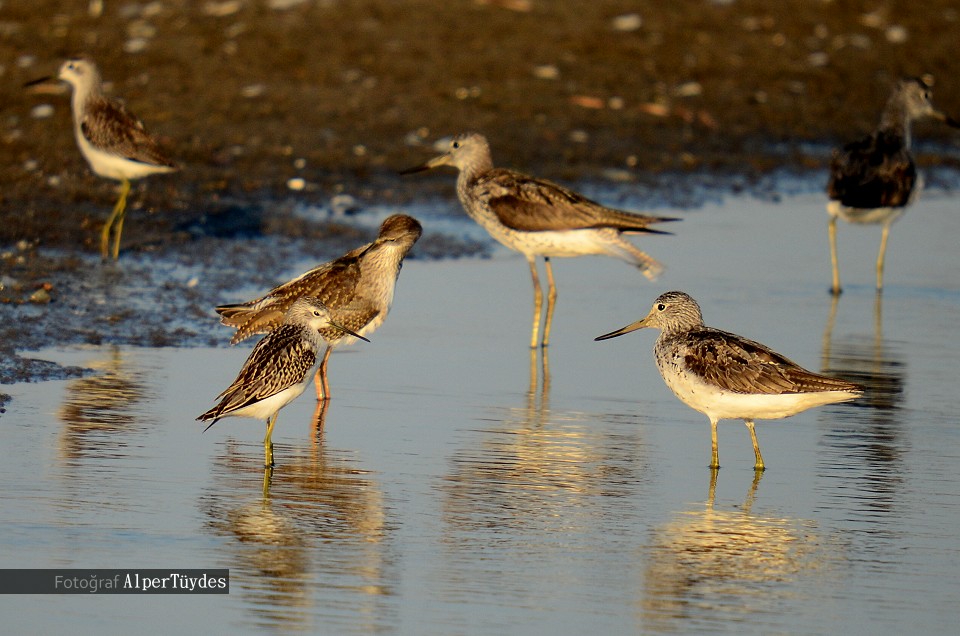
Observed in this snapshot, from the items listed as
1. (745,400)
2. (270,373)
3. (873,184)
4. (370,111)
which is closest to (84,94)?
(370,111)

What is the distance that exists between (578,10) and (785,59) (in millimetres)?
2814

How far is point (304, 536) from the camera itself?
6137 millimetres

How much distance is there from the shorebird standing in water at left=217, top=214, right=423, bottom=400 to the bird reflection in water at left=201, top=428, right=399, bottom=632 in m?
1.56

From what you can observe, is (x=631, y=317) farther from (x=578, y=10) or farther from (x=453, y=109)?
(x=578, y=10)

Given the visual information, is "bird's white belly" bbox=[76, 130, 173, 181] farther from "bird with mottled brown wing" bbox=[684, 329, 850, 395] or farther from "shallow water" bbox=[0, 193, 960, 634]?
"bird with mottled brown wing" bbox=[684, 329, 850, 395]

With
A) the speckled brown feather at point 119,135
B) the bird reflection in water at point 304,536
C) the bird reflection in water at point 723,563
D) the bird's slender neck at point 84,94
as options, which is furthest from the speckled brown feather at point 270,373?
the bird's slender neck at point 84,94

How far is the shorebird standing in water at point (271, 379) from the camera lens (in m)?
7.21

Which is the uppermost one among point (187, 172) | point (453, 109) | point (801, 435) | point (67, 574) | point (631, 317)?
point (453, 109)

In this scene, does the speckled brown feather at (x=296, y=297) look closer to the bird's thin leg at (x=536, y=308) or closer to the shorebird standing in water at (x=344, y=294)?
the shorebird standing in water at (x=344, y=294)

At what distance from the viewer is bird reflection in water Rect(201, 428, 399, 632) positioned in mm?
5410

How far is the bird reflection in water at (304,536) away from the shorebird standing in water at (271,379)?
25cm

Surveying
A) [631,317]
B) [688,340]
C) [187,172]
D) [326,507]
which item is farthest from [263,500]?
[187,172]

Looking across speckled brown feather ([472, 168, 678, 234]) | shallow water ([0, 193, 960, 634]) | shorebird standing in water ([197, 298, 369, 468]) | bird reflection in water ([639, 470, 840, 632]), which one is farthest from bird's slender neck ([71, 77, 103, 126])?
bird reflection in water ([639, 470, 840, 632])

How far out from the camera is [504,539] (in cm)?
617
